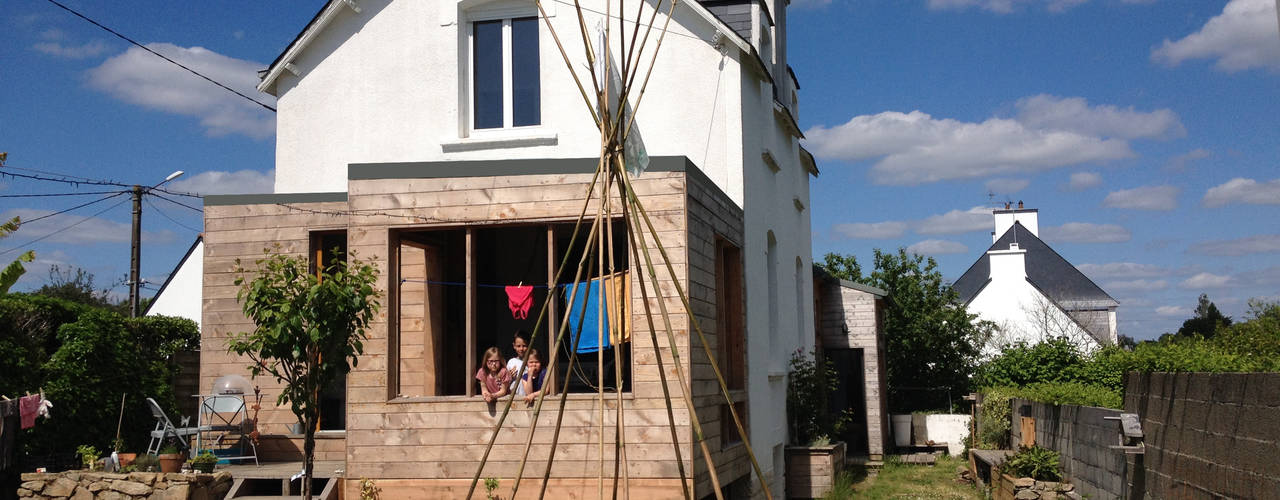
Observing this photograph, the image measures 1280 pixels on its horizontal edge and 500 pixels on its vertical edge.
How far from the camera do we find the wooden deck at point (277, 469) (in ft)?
33.8

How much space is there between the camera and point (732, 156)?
13023 mm

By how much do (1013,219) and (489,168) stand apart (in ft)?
110

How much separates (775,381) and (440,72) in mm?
6184

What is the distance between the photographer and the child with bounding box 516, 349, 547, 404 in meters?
9.26

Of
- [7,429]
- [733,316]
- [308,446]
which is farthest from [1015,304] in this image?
[7,429]

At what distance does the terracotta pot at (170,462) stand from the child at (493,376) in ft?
11.4

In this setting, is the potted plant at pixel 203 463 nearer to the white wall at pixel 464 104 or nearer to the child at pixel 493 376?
the child at pixel 493 376

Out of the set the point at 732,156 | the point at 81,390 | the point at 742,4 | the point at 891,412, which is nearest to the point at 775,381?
the point at 732,156

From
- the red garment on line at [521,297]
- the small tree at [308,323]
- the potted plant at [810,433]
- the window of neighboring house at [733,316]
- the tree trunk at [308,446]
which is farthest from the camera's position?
the potted plant at [810,433]

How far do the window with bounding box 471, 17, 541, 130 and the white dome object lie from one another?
4306mm

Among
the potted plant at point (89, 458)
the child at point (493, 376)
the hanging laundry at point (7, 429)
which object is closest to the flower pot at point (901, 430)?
the child at point (493, 376)

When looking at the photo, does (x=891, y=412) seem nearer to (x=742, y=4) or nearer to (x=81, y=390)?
(x=742, y=4)

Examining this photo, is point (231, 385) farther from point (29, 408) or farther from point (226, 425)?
point (29, 408)

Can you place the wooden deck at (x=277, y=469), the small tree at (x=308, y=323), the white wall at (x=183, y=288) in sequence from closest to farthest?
the small tree at (x=308, y=323), the wooden deck at (x=277, y=469), the white wall at (x=183, y=288)
